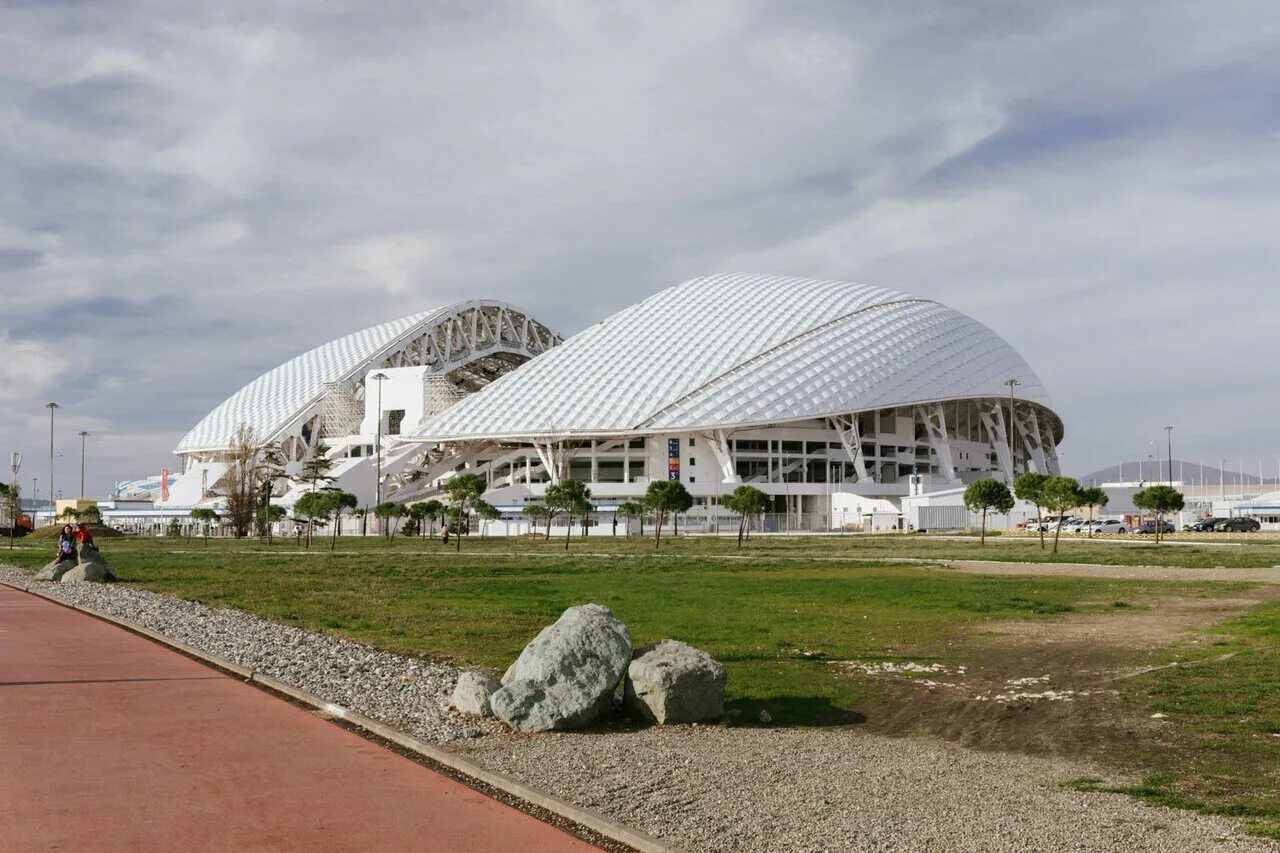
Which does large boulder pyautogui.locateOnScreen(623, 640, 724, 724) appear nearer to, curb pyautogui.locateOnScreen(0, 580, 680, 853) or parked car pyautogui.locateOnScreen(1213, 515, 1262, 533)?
curb pyautogui.locateOnScreen(0, 580, 680, 853)

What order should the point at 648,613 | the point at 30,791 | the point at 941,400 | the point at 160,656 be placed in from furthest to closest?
the point at 941,400, the point at 648,613, the point at 160,656, the point at 30,791

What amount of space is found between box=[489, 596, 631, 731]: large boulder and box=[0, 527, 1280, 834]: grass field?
1487 mm

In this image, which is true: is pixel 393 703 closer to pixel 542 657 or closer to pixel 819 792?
pixel 542 657

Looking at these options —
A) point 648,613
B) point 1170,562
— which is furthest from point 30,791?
point 1170,562

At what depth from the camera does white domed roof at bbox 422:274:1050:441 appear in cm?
8131

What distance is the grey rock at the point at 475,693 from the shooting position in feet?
33.7

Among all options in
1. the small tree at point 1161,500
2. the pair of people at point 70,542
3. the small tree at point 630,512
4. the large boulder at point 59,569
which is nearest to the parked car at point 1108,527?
the small tree at point 1161,500

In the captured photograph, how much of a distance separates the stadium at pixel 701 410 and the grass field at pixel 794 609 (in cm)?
3638

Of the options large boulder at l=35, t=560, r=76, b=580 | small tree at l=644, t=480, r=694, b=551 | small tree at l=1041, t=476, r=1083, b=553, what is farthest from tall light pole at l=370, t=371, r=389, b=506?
large boulder at l=35, t=560, r=76, b=580

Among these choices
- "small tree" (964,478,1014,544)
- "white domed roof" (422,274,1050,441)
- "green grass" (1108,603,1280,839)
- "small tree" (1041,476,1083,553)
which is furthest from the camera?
"white domed roof" (422,274,1050,441)

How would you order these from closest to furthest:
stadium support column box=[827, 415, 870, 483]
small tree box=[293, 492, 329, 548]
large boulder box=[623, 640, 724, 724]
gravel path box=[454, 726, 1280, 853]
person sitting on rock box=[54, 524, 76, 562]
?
1. gravel path box=[454, 726, 1280, 853]
2. large boulder box=[623, 640, 724, 724]
3. person sitting on rock box=[54, 524, 76, 562]
4. small tree box=[293, 492, 329, 548]
5. stadium support column box=[827, 415, 870, 483]

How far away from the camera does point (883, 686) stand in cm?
1211

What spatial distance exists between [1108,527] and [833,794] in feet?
257

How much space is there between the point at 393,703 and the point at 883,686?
5033 millimetres
